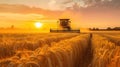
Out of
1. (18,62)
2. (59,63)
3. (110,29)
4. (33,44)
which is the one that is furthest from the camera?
(110,29)

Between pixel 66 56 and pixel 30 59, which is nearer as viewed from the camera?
pixel 30 59

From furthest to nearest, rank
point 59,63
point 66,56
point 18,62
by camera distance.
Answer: point 66,56, point 59,63, point 18,62

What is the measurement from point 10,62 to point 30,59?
1.51 feet

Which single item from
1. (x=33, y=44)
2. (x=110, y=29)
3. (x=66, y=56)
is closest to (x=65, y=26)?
(x=110, y=29)

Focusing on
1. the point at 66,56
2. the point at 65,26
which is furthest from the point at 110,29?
the point at 66,56

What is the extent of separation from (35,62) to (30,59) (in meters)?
Answer: 0.30

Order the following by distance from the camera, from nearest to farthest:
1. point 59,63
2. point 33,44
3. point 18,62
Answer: point 18,62 < point 59,63 < point 33,44

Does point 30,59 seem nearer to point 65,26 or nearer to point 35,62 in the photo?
point 35,62

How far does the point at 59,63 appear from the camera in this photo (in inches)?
372

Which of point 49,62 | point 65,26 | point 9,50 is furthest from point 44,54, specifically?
point 65,26

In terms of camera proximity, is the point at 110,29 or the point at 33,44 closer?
the point at 33,44

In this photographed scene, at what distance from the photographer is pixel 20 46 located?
1580 centimetres

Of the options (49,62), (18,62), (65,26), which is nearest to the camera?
(18,62)

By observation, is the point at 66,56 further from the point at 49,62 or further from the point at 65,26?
the point at 65,26
